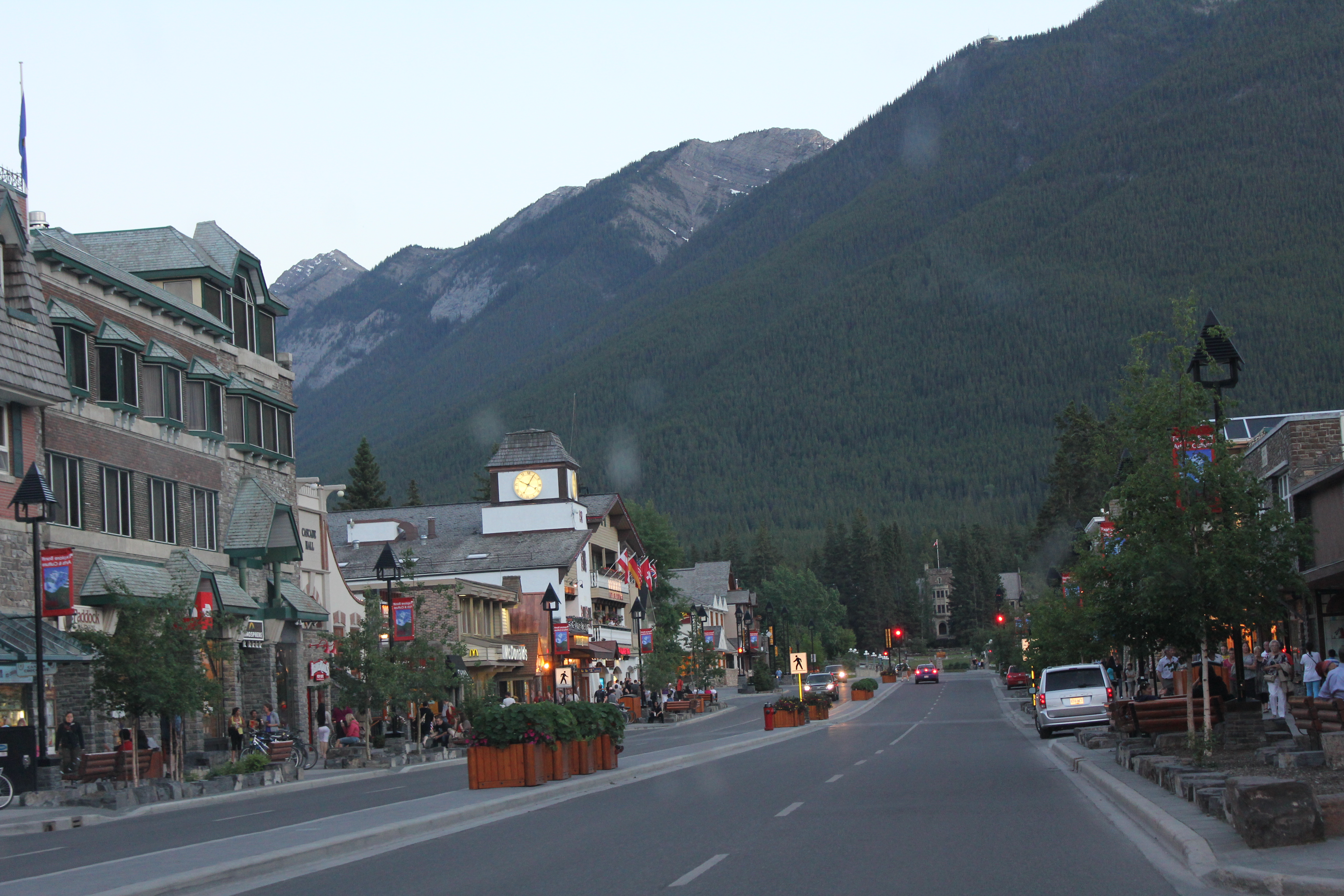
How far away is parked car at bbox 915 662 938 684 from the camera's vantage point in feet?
351

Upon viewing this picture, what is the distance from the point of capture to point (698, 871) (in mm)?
12938

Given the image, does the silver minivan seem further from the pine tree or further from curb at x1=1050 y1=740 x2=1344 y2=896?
the pine tree

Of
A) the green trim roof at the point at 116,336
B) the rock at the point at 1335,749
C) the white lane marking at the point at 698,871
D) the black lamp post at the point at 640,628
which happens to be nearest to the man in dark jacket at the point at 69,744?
the green trim roof at the point at 116,336

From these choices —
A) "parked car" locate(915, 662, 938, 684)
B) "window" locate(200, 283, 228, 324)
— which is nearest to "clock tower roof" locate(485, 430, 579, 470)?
"parked car" locate(915, 662, 938, 684)

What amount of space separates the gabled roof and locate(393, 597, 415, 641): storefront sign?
347cm

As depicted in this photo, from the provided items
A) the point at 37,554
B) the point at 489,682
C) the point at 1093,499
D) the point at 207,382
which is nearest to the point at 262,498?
the point at 207,382

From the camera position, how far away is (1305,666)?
2897 cm

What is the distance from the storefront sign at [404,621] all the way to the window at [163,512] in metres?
7.19

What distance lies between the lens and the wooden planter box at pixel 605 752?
2639 cm

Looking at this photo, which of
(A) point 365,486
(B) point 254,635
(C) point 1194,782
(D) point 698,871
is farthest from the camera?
(A) point 365,486

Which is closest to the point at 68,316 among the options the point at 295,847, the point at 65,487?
the point at 65,487

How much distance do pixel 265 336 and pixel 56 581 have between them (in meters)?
19.0

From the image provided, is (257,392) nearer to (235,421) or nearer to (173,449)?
(235,421)

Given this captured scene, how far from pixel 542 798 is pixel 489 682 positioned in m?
45.5
